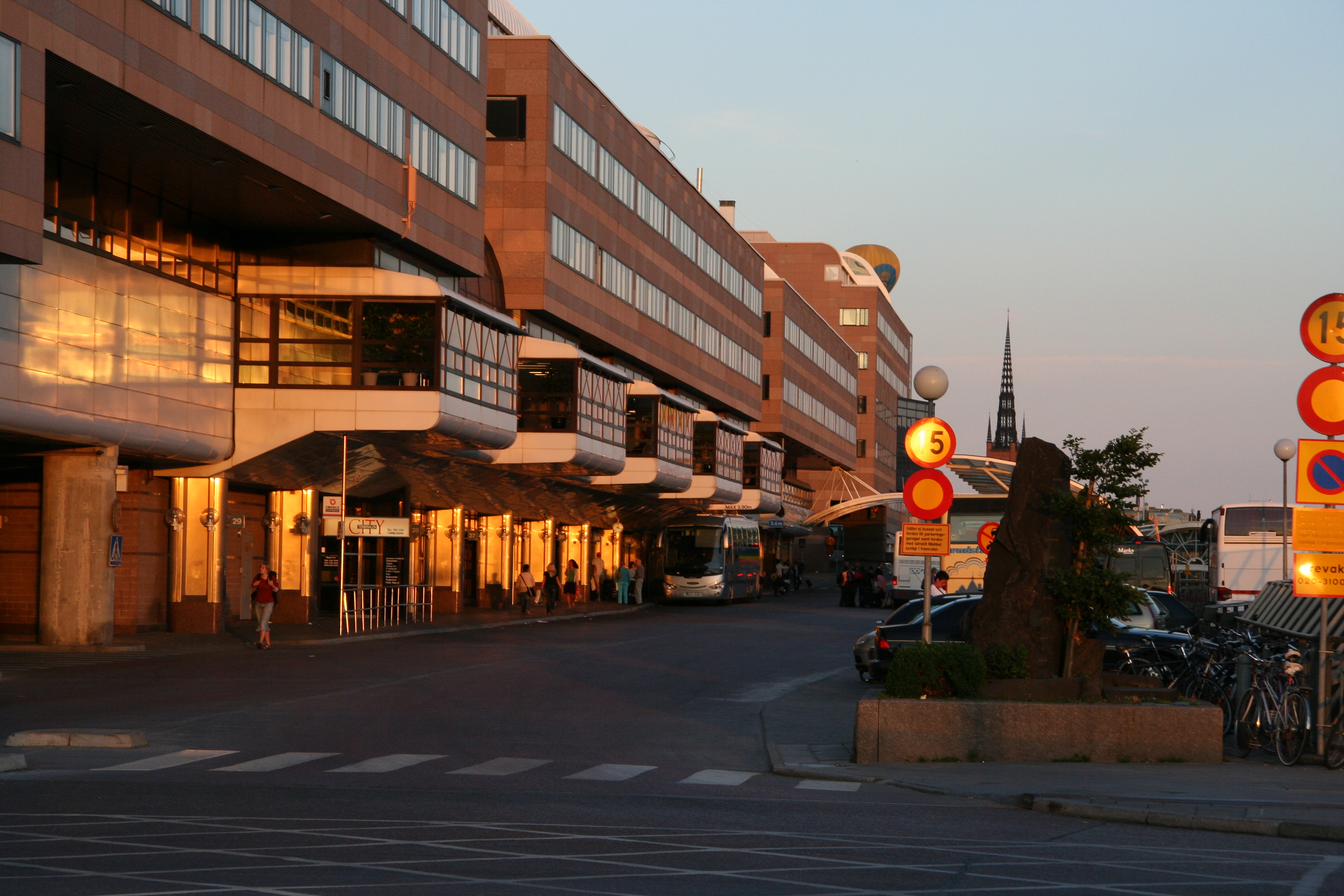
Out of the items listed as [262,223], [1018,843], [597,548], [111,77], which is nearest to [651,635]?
[262,223]

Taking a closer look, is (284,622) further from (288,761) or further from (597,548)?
(597,548)

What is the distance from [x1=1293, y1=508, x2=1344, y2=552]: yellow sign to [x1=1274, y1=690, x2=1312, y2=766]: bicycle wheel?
1325 mm

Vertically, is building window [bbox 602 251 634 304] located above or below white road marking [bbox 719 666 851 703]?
above

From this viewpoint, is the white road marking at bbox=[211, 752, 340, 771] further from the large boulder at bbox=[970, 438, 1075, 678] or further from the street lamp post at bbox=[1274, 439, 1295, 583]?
the street lamp post at bbox=[1274, 439, 1295, 583]

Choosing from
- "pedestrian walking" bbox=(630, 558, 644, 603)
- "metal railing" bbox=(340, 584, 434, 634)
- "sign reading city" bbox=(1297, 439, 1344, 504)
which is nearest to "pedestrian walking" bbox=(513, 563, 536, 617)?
"metal railing" bbox=(340, 584, 434, 634)

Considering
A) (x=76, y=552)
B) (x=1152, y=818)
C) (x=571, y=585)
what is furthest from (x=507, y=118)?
(x=1152, y=818)

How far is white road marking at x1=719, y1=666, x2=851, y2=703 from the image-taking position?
2173 cm

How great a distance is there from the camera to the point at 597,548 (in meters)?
71.1

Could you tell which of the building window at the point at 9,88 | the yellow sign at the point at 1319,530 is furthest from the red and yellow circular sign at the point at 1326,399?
the building window at the point at 9,88

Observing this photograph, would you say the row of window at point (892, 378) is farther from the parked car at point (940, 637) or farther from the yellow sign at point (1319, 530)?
the yellow sign at point (1319, 530)

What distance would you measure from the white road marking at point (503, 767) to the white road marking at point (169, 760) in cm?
245

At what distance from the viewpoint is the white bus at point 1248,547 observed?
135 feet

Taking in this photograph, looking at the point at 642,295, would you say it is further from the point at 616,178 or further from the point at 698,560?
the point at 698,560

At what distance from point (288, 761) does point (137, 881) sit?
6259mm
